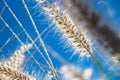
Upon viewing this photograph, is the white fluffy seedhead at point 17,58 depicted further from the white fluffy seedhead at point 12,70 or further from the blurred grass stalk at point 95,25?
the blurred grass stalk at point 95,25

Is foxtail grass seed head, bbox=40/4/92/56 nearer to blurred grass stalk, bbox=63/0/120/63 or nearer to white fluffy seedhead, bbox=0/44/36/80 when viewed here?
blurred grass stalk, bbox=63/0/120/63

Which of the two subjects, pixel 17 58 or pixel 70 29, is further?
pixel 17 58

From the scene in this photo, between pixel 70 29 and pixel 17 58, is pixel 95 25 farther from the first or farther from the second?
pixel 17 58

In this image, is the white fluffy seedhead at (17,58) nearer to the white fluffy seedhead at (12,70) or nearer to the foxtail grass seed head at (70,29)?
the white fluffy seedhead at (12,70)

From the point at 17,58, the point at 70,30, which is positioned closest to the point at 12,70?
the point at 17,58

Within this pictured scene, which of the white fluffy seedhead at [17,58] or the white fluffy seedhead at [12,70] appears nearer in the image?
the white fluffy seedhead at [12,70]

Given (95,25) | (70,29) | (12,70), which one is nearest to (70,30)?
(70,29)

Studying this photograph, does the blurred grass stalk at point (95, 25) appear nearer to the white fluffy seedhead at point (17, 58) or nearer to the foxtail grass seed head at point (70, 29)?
the foxtail grass seed head at point (70, 29)

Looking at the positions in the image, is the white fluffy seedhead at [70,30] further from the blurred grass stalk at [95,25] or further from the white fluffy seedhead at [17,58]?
the white fluffy seedhead at [17,58]

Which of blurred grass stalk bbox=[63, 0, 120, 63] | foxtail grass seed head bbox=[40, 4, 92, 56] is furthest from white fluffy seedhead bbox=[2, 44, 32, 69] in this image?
blurred grass stalk bbox=[63, 0, 120, 63]

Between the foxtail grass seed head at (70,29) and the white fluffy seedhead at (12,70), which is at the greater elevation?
the foxtail grass seed head at (70,29)

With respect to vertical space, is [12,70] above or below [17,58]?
below

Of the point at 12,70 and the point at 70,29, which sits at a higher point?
the point at 70,29

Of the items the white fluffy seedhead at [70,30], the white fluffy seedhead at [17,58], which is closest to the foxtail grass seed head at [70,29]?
the white fluffy seedhead at [70,30]
